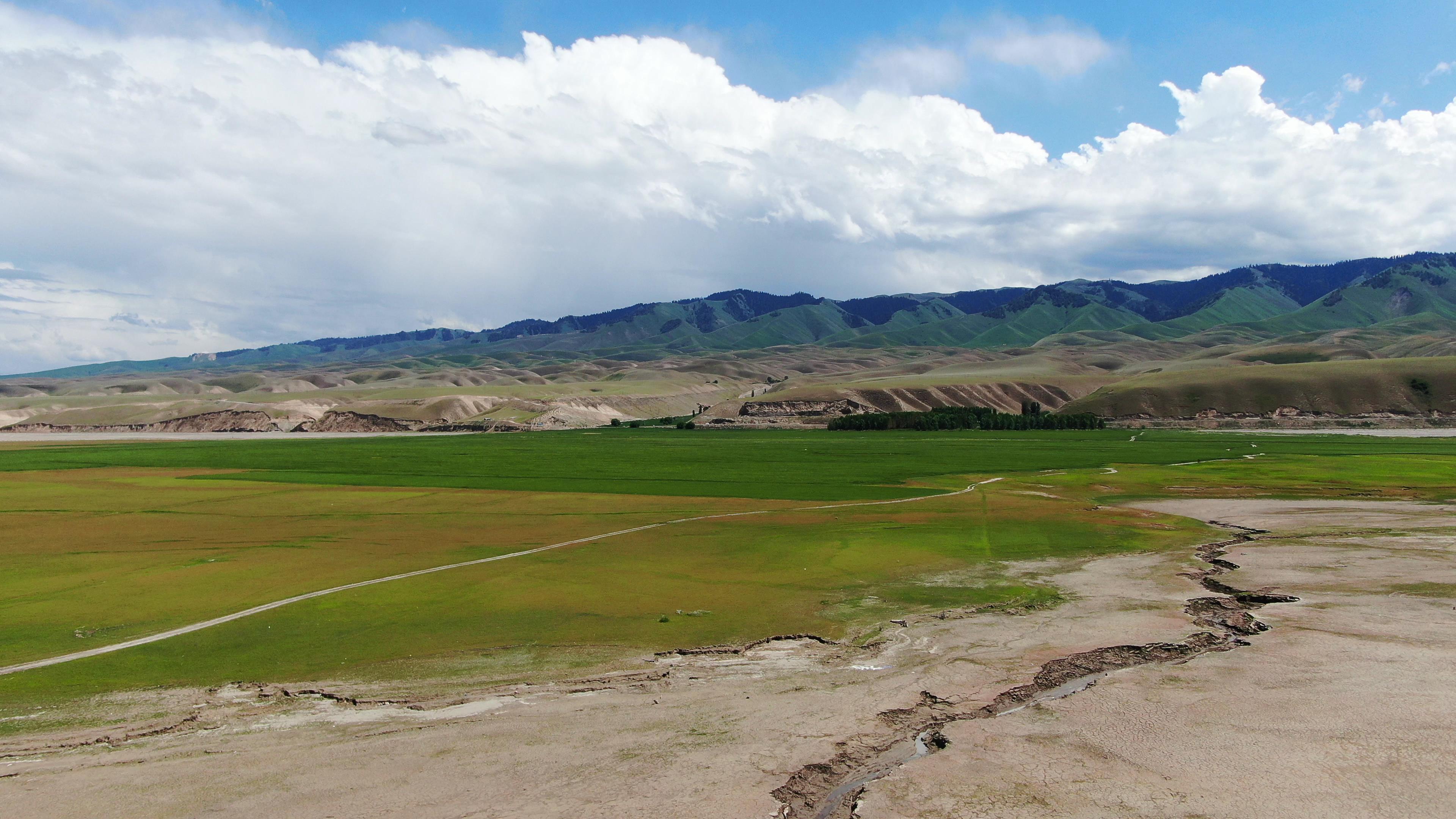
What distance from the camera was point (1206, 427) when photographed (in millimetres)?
156000

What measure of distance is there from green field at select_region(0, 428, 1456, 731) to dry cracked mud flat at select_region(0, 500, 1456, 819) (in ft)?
7.97

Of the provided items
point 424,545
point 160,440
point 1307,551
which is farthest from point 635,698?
point 160,440

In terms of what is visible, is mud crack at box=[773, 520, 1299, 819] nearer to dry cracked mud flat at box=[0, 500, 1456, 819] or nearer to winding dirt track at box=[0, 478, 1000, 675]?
dry cracked mud flat at box=[0, 500, 1456, 819]

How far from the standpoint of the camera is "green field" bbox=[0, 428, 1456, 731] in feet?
68.9

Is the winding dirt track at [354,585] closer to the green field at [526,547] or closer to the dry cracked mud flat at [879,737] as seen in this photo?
the green field at [526,547]

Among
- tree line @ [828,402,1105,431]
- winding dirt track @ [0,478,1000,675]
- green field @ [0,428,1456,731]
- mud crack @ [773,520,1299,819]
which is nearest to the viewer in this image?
mud crack @ [773,520,1299,819]

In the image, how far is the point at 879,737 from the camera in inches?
570

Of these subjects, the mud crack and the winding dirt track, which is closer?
the mud crack

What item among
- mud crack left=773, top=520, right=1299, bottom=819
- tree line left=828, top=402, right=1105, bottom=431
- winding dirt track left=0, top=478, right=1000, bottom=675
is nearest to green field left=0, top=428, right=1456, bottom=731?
winding dirt track left=0, top=478, right=1000, bottom=675

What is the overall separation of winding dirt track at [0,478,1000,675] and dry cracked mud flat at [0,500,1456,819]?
4.98 metres

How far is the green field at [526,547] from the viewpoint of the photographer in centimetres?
2102

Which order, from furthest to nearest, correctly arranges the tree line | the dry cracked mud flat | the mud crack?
the tree line < the mud crack < the dry cracked mud flat

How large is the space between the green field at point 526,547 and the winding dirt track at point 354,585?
1.68 feet

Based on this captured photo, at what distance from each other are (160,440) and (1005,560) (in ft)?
532
